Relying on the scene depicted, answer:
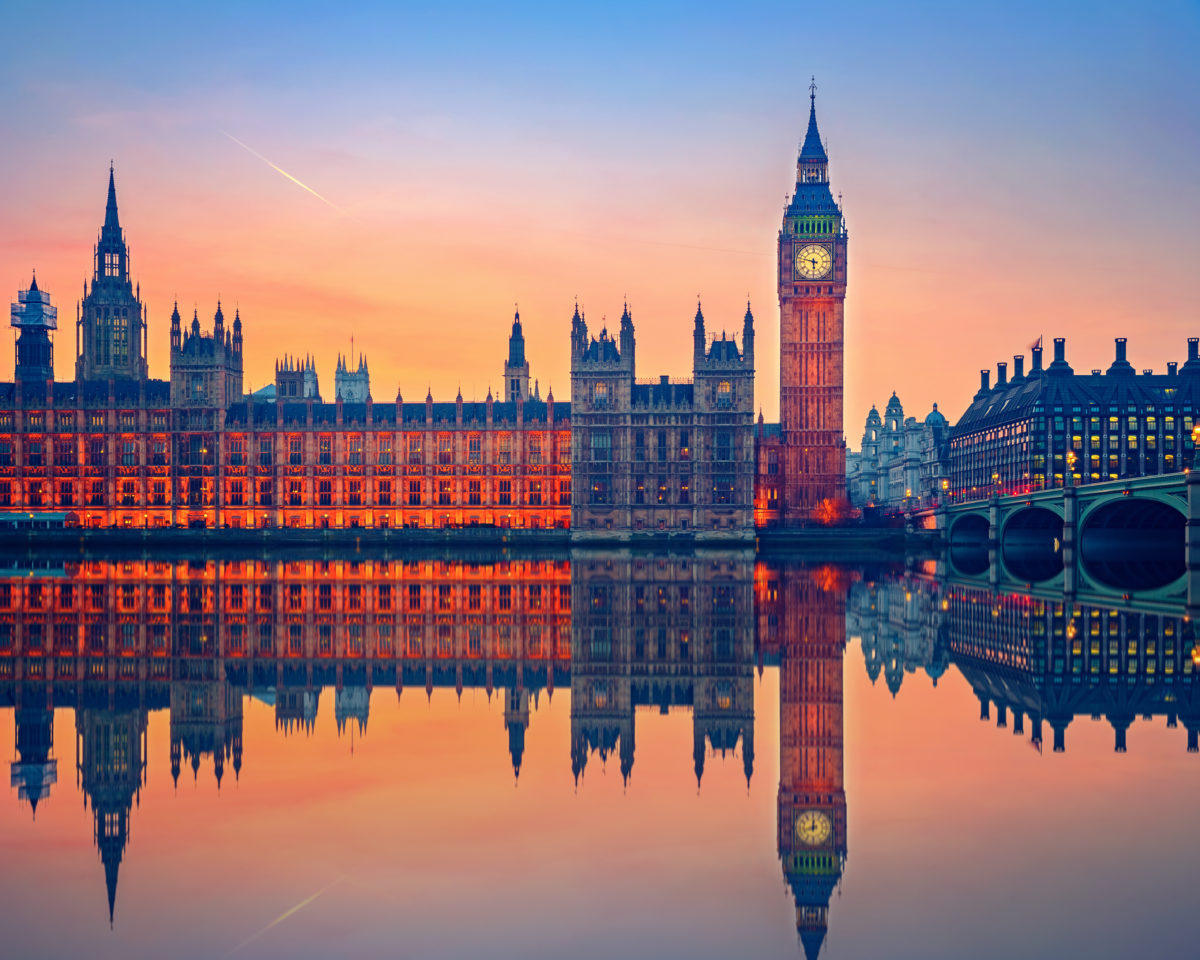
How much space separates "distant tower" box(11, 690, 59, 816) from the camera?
1539 cm

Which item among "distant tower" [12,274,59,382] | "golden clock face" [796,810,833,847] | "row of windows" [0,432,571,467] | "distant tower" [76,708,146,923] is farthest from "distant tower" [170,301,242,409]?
"golden clock face" [796,810,833,847]

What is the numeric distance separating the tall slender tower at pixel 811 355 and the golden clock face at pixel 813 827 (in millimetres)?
132331

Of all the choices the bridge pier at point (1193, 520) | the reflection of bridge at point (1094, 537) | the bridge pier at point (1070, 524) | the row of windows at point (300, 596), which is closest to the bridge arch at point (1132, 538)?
the reflection of bridge at point (1094, 537)

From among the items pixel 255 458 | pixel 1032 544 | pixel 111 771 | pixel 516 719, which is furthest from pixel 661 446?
pixel 111 771

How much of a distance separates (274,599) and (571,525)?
8916 cm

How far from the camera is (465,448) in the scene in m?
143

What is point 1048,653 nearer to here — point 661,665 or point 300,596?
point 661,665

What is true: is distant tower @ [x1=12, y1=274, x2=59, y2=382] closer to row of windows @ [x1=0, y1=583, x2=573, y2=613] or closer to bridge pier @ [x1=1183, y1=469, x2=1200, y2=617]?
row of windows @ [x1=0, y1=583, x2=573, y2=613]

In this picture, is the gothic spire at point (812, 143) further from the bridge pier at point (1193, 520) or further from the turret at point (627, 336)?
the bridge pier at point (1193, 520)

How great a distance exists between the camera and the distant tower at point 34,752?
50.5 ft

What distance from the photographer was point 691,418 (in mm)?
136625

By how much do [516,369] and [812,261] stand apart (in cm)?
5182

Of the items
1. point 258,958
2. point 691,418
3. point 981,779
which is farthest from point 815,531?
point 258,958

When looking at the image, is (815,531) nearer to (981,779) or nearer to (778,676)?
(778,676)
